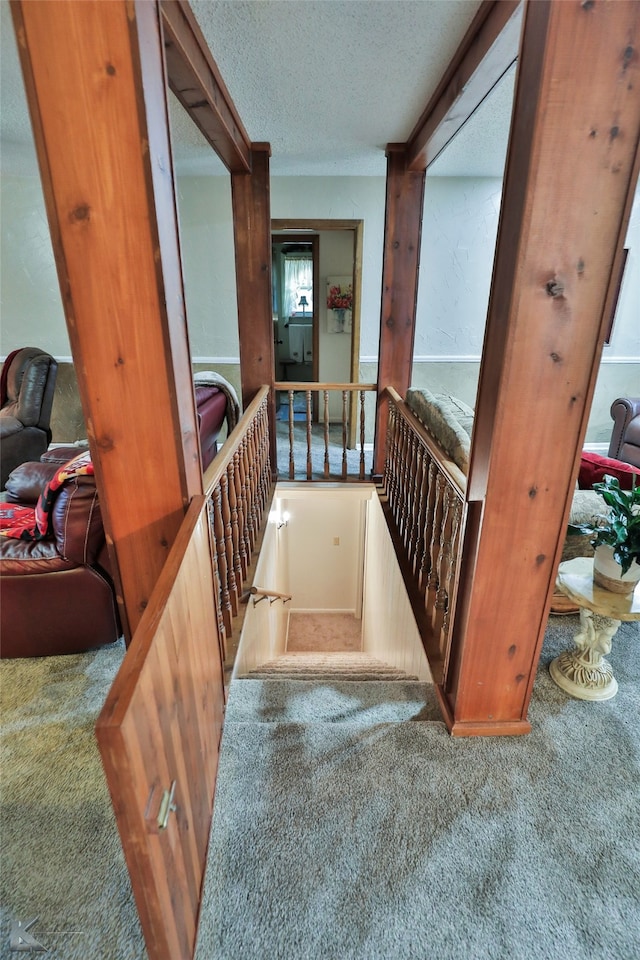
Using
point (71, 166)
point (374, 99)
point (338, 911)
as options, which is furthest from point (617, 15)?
point (338, 911)

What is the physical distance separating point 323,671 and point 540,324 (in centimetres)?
210

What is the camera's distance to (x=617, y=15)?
1021mm

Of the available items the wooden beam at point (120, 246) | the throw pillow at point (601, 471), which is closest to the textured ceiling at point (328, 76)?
the wooden beam at point (120, 246)

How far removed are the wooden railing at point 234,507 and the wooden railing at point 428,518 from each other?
2.83 ft

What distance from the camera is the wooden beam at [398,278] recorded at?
3.12 meters

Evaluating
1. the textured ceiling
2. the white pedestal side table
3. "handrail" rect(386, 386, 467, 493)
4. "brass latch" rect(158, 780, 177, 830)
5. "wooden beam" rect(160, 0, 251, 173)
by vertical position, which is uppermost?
the textured ceiling

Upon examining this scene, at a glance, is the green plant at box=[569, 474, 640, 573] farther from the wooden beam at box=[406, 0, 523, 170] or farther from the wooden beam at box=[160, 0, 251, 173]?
the wooden beam at box=[160, 0, 251, 173]

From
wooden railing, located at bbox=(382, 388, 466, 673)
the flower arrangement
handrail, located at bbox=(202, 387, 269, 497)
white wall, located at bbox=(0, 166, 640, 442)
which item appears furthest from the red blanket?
the flower arrangement

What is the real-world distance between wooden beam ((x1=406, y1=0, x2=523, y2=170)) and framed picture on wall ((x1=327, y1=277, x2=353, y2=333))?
228 centimetres

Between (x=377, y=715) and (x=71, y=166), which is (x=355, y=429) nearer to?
(x=377, y=715)

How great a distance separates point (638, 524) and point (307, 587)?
385 centimetres

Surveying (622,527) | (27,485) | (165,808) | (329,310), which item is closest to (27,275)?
(329,310)

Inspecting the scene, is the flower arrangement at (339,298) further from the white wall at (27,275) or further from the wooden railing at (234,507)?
the white wall at (27,275)

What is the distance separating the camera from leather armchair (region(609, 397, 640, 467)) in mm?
3998
